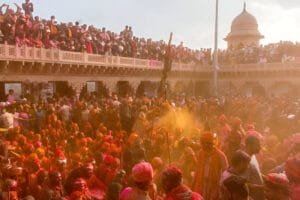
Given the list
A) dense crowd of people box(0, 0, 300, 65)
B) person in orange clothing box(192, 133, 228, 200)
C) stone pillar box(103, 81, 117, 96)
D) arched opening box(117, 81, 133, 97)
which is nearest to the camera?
person in orange clothing box(192, 133, 228, 200)

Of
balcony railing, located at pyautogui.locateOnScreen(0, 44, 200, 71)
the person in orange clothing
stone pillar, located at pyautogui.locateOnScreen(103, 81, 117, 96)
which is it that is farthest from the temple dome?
the person in orange clothing

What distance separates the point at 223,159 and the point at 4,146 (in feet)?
14.2

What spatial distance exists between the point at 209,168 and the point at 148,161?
2600 mm

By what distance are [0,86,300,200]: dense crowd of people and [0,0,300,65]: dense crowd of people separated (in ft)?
19.7

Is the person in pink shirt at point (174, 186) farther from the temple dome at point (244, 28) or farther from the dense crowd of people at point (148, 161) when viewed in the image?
the temple dome at point (244, 28)

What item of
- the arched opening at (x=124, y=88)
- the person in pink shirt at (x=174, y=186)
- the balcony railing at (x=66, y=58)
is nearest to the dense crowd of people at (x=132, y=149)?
the person in pink shirt at (x=174, y=186)

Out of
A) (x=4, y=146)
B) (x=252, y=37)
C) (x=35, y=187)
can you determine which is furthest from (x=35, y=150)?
(x=252, y=37)

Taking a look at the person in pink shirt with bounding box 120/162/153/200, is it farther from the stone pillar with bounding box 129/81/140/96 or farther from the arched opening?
the stone pillar with bounding box 129/81/140/96

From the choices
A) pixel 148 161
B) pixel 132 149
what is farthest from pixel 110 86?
pixel 132 149

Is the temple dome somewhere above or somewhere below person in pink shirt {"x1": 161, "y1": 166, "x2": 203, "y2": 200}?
above

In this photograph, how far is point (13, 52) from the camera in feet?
67.3

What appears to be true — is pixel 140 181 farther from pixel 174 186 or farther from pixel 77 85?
pixel 77 85

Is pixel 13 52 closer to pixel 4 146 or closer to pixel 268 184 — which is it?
pixel 4 146

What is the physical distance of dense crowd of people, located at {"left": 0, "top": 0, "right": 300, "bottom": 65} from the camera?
1997 cm
